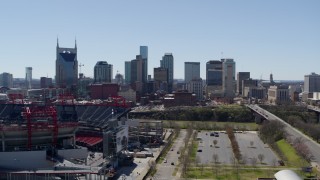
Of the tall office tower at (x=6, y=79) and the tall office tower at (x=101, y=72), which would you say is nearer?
the tall office tower at (x=101, y=72)

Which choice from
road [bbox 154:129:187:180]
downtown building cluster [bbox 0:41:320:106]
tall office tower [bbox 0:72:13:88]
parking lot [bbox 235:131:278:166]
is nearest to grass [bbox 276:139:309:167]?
parking lot [bbox 235:131:278:166]

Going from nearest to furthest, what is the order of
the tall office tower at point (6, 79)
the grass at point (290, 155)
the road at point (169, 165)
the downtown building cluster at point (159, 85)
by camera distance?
1. the road at point (169, 165)
2. the grass at point (290, 155)
3. the downtown building cluster at point (159, 85)
4. the tall office tower at point (6, 79)

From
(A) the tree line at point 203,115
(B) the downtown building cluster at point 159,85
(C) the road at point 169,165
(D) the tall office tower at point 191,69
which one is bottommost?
(C) the road at point 169,165

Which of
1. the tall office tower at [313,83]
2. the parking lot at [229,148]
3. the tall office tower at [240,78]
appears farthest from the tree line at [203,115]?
the tall office tower at [313,83]

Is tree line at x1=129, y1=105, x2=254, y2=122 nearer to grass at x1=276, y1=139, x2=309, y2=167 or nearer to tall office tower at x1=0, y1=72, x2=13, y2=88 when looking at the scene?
grass at x1=276, y1=139, x2=309, y2=167

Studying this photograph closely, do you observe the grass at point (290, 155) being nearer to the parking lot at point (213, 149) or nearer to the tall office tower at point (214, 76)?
the parking lot at point (213, 149)

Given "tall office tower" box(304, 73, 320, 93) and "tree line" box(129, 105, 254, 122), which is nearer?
"tree line" box(129, 105, 254, 122)

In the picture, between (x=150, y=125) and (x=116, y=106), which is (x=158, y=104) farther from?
(x=116, y=106)

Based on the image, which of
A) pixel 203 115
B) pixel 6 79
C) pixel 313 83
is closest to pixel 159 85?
pixel 313 83
